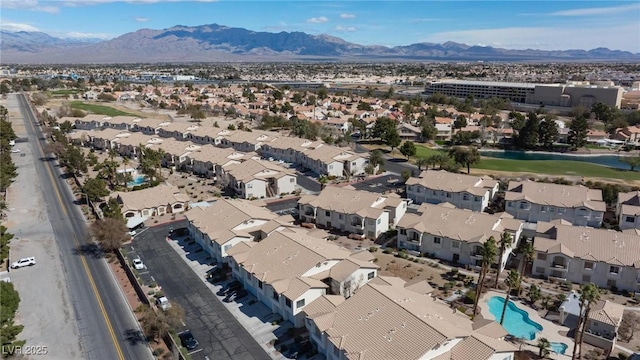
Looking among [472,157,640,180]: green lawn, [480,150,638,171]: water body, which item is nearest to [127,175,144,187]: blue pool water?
[472,157,640,180]: green lawn

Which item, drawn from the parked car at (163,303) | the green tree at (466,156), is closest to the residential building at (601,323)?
the parked car at (163,303)

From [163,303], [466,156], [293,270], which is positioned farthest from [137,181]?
[466,156]

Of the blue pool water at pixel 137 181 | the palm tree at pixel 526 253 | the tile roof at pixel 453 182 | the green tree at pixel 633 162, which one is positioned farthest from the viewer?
the green tree at pixel 633 162

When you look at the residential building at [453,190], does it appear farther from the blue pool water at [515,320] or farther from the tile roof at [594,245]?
the blue pool water at [515,320]

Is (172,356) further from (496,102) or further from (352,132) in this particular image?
(496,102)

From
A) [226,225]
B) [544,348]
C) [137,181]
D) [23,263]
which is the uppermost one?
[226,225]

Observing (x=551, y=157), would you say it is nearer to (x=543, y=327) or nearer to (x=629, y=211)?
(x=629, y=211)
